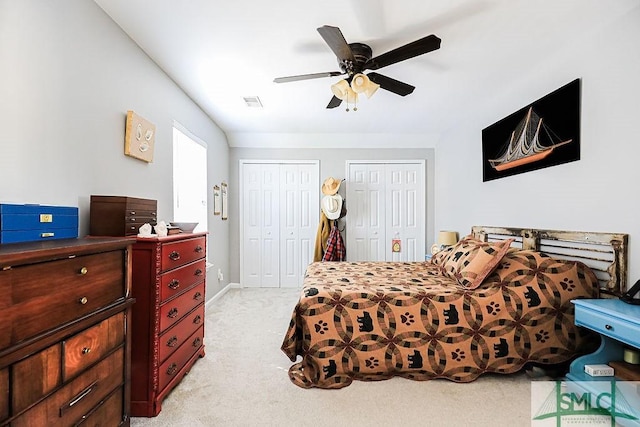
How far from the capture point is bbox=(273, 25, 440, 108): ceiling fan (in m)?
1.98

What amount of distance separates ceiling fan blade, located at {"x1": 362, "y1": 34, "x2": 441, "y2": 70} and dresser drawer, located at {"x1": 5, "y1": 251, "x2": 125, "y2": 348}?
78.8 inches

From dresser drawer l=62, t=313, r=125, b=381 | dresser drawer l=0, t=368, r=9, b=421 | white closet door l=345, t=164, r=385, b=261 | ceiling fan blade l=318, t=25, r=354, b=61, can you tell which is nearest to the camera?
dresser drawer l=0, t=368, r=9, b=421

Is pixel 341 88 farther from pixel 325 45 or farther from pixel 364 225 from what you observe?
pixel 364 225

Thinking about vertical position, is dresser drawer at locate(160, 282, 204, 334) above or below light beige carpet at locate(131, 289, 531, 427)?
above

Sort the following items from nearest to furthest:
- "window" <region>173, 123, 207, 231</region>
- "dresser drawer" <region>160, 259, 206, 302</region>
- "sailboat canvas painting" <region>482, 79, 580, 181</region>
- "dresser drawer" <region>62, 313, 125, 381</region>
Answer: "dresser drawer" <region>62, 313, 125, 381</region> < "dresser drawer" <region>160, 259, 206, 302</region> < "sailboat canvas painting" <region>482, 79, 580, 181</region> < "window" <region>173, 123, 207, 231</region>

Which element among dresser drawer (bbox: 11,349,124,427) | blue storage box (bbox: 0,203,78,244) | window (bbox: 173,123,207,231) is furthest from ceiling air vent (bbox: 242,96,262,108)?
dresser drawer (bbox: 11,349,124,427)

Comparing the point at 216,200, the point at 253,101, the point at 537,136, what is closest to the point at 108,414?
the point at 253,101

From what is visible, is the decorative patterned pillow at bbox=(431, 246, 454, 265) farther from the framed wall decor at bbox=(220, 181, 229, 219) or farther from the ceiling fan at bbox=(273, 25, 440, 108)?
the framed wall decor at bbox=(220, 181, 229, 219)

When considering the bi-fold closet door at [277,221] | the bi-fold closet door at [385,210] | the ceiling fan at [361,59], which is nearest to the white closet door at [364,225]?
the bi-fold closet door at [385,210]

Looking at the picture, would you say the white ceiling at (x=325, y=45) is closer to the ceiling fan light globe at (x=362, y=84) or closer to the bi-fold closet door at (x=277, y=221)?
the ceiling fan light globe at (x=362, y=84)

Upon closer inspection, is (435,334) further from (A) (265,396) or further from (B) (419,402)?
(A) (265,396)

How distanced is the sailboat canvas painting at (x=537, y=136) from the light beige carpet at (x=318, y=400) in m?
1.78

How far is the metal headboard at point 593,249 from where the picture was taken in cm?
209

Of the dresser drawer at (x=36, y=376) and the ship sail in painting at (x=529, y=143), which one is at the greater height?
the ship sail in painting at (x=529, y=143)
